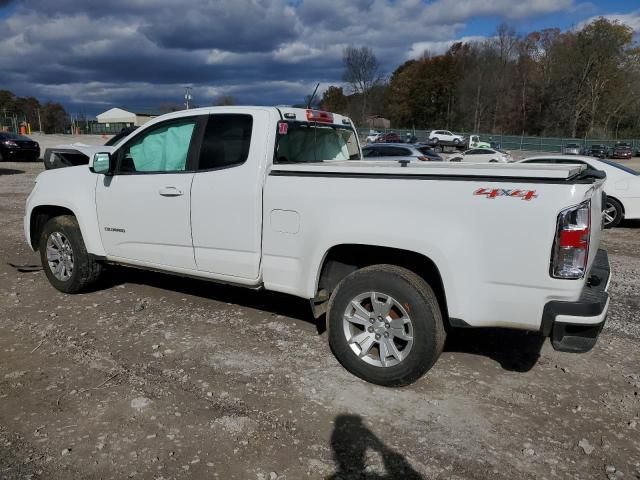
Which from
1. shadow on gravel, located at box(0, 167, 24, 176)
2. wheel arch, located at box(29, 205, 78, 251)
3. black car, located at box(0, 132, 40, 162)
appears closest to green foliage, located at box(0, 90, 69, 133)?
black car, located at box(0, 132, 40, 162)

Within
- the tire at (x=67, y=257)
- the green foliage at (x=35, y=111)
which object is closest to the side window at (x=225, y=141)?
the tire at (x=67, y=257)

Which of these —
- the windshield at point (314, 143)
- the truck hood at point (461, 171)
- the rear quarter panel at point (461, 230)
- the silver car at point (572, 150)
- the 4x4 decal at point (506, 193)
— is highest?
the silver car at point (572, 150)

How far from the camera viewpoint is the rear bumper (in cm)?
297

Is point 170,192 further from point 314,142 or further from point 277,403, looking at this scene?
point 277,403

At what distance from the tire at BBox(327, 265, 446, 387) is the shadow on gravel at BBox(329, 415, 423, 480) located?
19.3 inches

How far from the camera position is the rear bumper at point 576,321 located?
2.97 m

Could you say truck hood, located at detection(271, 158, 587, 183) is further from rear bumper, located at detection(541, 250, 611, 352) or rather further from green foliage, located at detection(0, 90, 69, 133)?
green foliage, located at detection(0, 90, 69, 133)

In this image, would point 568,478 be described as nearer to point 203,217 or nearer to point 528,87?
point 203,217

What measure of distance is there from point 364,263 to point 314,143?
1.45m

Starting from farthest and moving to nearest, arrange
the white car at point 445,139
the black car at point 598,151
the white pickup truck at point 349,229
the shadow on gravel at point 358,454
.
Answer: the white car at point 445,139
the black car at point 598,151
the white pickup truck at point 349,229
the shadow on gravel at point 358,454

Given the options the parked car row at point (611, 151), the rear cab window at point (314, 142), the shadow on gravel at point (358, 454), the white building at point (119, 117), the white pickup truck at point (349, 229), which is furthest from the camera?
the white building at point (119, 117)

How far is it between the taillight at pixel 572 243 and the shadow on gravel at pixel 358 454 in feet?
4.56

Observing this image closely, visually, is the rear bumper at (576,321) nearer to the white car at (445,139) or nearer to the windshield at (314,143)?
the windshield at (314,143)

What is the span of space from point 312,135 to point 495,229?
2.23 meters
